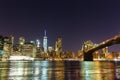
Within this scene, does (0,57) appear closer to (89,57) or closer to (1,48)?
(1,48)

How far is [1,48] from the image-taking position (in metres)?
186

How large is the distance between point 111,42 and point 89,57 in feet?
103

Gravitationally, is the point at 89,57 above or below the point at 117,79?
above

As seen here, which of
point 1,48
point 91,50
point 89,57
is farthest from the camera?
point 1,48

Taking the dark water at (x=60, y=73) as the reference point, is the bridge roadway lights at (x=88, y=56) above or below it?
above

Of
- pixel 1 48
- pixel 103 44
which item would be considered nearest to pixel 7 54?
pixel 1 48

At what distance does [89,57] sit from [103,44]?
87.5 ft

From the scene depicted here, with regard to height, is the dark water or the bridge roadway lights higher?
the bridge roadway lights

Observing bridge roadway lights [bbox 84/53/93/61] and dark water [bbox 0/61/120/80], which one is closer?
dark water [bbox 0/61/120/80]

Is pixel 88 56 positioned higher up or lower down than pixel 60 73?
higher up

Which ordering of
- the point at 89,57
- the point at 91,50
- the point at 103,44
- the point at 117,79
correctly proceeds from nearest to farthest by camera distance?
the point at 117,79
the point at 103,44
the point at 91,50
the point at 89,57

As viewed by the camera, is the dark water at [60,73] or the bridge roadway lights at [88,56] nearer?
the dark water at [60,73]

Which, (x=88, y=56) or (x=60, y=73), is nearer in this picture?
(x=60, y=73)

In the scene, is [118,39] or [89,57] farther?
[89,57]
